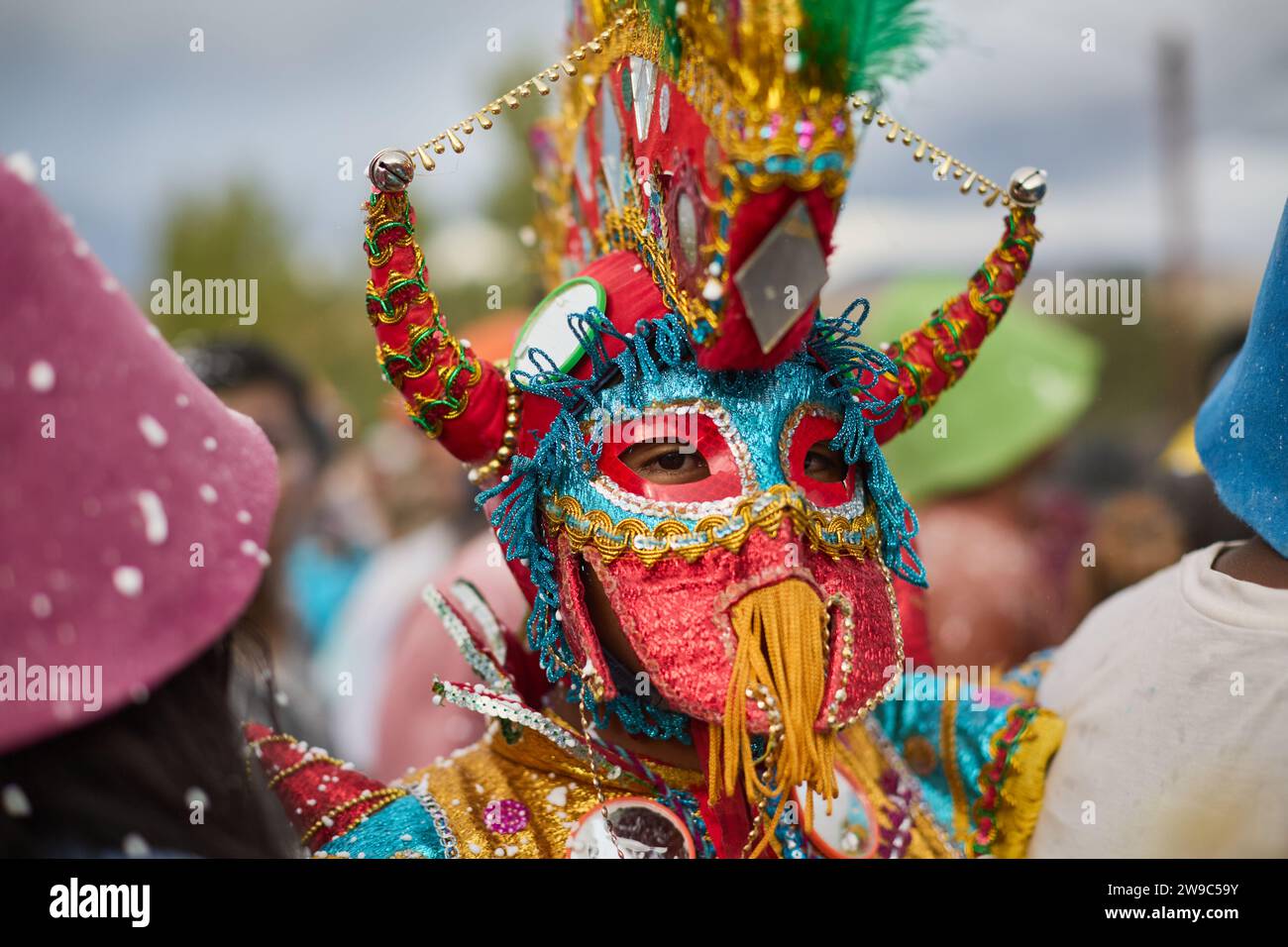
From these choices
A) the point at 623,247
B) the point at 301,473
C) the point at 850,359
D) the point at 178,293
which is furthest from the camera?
the point at 301,473

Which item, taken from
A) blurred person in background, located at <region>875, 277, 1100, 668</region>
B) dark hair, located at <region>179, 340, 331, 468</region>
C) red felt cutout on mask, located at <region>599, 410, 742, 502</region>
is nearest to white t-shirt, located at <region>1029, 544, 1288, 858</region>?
red felt cutout on mask, located at <region>599, 410, 742, 502</region>

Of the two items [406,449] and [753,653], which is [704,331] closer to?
[753,653]

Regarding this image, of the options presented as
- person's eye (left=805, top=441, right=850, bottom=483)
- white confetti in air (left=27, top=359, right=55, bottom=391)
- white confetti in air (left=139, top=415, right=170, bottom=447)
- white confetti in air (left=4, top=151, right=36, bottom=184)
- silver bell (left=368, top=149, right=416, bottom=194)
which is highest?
silver bell (left=368, top=149, right=416, bottom=194)

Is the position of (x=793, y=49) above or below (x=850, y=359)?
above

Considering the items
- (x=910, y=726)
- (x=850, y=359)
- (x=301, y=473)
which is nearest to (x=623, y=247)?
(x=850, y=359)

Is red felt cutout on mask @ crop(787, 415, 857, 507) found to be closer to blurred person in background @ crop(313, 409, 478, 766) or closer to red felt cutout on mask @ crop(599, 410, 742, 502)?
red felt cutout on mask @ crop(599, 410, 742, 502)

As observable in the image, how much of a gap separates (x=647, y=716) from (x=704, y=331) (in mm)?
695

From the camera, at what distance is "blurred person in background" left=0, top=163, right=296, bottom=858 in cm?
137

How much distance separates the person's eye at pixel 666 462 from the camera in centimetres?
194

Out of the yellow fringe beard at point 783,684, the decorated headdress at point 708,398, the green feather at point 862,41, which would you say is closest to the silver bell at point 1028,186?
the decorated headdress at point 708,398

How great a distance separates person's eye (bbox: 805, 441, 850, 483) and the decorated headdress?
0.01 m

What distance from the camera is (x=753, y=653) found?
1.83m

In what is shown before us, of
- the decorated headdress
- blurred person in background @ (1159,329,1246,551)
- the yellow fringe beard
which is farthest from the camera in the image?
blurred person in background @ (1159,329,1246,551)

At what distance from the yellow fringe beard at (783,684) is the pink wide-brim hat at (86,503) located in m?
0.72
